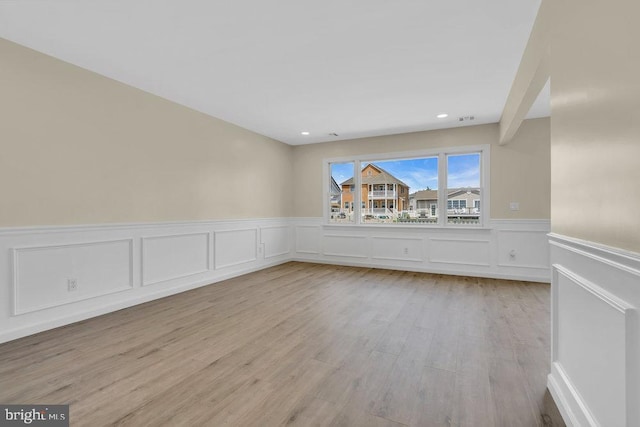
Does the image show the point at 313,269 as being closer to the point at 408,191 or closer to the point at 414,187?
the point at 408,191

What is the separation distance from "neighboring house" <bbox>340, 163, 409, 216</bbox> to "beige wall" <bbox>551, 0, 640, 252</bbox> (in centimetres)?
403

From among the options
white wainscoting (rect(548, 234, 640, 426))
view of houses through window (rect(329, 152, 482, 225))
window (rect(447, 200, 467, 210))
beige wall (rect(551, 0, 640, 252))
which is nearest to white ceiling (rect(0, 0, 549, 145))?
beige wall (rect(551, 0, 640, 252))

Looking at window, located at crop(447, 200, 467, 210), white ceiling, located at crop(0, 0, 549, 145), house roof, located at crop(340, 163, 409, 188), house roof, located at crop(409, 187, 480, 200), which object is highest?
white ceiling, located at crop(0, 0, 549, 145)

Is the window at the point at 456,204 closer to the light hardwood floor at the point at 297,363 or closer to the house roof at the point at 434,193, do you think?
the house roof at the point at 434,193

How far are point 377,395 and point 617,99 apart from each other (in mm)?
1856

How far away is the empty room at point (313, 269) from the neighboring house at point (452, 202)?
0.04 meters

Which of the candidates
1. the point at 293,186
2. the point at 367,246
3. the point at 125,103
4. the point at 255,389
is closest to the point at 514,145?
the point at 367,246

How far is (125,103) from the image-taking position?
11.3 ft

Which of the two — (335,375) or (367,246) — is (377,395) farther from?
(367,246)

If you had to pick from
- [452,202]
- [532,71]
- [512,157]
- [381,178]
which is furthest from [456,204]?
[532,71]

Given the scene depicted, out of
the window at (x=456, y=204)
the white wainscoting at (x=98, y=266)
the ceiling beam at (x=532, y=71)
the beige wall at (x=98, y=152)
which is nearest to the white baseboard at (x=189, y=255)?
the white wainscoting at (x=98, y=266)

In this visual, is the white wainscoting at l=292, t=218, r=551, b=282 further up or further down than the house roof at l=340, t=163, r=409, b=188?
further down

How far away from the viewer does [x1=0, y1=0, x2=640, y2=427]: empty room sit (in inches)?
55.4

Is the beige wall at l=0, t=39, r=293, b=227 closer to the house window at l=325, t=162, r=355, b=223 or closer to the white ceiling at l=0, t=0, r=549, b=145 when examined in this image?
the white ceiling at l=0, t=0, r=549, b=145
